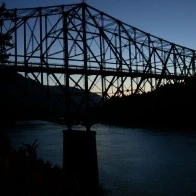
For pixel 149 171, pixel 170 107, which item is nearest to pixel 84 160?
pixel 149 171

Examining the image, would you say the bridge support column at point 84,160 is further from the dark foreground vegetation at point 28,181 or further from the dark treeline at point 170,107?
the dark treeline at point 170,107

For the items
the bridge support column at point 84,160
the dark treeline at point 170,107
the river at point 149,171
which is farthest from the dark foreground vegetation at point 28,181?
the dark treeline at point 170,107

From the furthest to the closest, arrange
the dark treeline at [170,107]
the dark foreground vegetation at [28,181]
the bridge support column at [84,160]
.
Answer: the dark treeline at [170,107] → the bridge support column at [84,160] → the dark foreground vegetation at [28,181]

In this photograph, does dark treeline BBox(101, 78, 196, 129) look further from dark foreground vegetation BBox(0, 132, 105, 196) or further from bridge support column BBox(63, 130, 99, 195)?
dark foreground vegetation BBox(0, 132, 105, 196)

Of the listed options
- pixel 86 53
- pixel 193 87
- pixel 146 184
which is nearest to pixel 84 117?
pixel 86 53

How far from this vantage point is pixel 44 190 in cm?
657

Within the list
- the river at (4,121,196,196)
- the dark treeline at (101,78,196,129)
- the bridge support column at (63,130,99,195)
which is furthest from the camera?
the dark treeline at (101,78,196,129)

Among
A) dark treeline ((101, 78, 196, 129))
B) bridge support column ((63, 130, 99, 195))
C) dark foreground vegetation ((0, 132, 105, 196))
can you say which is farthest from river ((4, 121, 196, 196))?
dark foreground vegetation ((0, 132, 105, 196))

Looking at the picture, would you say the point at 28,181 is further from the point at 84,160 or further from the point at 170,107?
the point at 170,107

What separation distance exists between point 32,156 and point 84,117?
21615 mm

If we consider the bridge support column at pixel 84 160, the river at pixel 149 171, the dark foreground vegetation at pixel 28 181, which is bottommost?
the river at pixel 149 171

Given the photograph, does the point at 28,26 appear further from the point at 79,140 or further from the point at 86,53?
the point at 79,140

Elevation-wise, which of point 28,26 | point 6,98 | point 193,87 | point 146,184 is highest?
point 28,26

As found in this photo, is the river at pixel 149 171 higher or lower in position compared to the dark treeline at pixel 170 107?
lower
